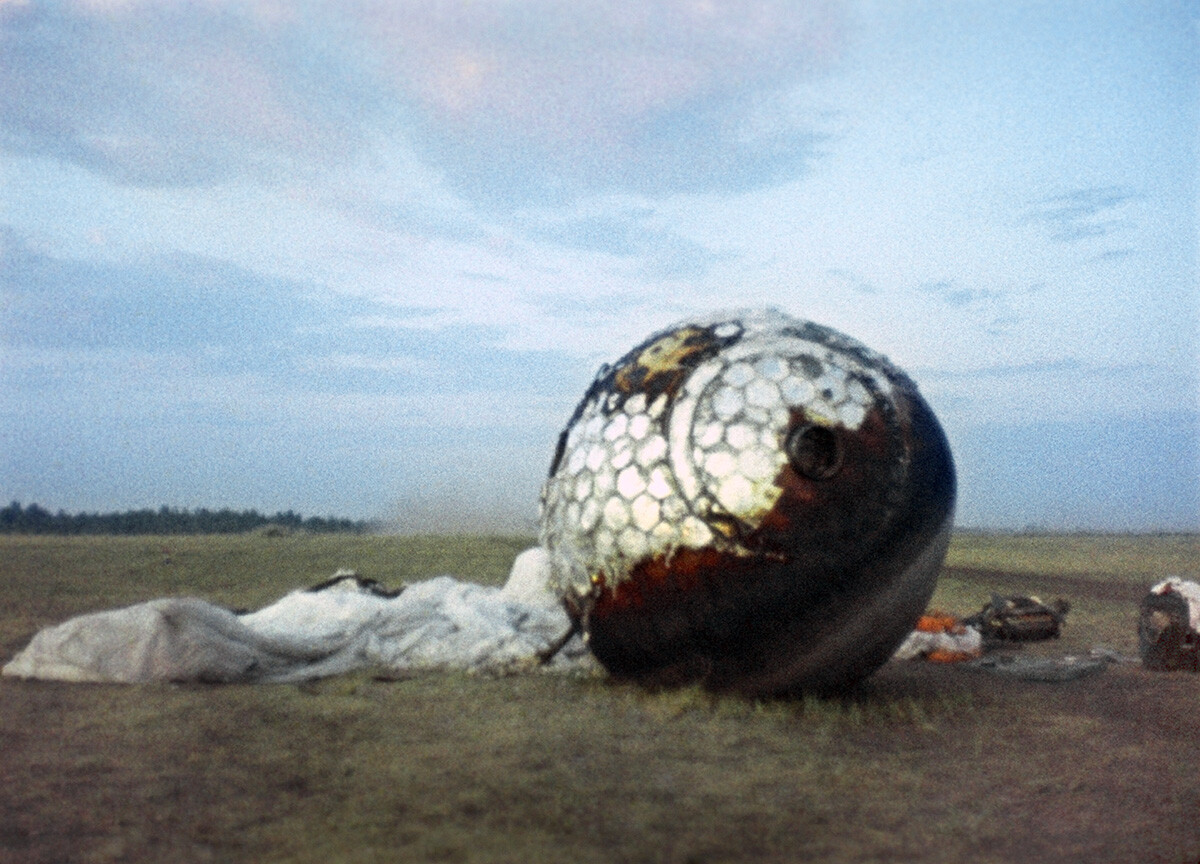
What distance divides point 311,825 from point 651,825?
132cm

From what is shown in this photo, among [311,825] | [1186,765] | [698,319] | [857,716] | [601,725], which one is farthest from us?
[698,319]

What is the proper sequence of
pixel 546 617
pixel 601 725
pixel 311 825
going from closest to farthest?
pixel 311 825, pixel 601 725, pixel 546 617

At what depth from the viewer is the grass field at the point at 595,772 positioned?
3.86 meters

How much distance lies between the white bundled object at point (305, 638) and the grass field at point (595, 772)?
0.28 m

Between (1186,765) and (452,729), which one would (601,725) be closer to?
(452,729)

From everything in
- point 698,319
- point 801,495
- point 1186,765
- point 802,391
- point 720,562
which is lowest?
point 1186,765

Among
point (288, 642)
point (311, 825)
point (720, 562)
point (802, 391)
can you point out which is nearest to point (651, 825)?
point (311, 825)

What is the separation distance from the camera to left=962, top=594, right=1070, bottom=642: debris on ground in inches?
413

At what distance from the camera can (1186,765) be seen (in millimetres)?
5395

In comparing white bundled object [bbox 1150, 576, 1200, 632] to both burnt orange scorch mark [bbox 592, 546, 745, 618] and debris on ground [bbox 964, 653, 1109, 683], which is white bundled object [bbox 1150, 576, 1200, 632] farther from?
burnt orange scorch mark [bbox 592, 546, 745, 618]

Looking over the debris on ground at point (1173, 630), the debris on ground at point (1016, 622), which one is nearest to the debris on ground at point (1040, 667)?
the debris on ground at point (1173, 630)

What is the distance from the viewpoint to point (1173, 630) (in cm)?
852

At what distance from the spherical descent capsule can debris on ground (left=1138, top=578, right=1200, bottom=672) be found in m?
3.10

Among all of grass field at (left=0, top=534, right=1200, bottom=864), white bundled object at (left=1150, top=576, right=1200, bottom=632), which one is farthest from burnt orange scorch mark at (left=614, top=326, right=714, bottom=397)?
white bundled object at (left=1150, top=576, right=1200, bottom=632)
